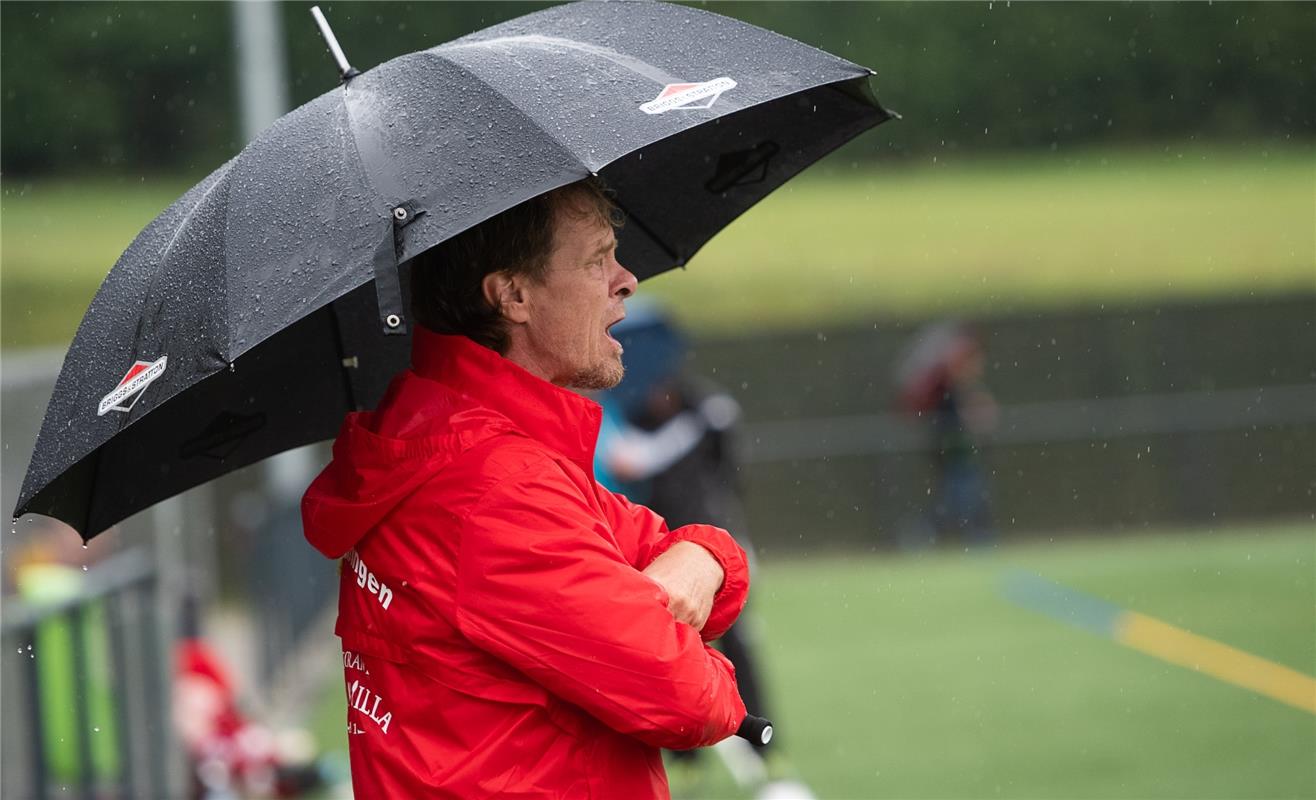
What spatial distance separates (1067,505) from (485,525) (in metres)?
21.5

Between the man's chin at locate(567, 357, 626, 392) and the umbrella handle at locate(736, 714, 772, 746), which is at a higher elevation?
the man's chin at locate(567, 357, 626, 392)

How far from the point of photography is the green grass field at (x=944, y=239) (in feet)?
89.0

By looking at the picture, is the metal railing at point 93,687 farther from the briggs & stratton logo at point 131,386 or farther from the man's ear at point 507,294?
the man's ear at point 507,294

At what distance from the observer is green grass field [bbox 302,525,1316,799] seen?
895 cm

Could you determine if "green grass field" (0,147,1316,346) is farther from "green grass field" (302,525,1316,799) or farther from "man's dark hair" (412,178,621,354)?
"man's dark hair" (412,178,621,354)

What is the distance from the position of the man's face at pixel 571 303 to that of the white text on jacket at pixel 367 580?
397mm

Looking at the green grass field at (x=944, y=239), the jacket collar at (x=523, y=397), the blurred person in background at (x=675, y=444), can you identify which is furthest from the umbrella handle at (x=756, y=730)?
the green grass field at (x=944, y=239)

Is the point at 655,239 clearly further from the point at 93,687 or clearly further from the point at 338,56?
the point at 93,687

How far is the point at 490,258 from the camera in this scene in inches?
115

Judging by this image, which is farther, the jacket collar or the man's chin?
the man's chin

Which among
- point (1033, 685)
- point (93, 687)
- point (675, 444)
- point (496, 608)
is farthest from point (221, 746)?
point (1033, 685)

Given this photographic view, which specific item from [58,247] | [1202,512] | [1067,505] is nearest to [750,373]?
[1067,505]

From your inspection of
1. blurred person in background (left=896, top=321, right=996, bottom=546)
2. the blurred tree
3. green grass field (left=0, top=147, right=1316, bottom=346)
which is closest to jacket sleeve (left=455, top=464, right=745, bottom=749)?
blurred person in background (left=896, top=321, right=996, bottom=546)

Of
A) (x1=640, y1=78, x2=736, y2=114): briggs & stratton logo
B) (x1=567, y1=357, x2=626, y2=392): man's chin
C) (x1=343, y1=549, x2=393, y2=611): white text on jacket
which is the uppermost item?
(x1=640, y1=78, x2=736, y2=114): briggs & stratton logo
